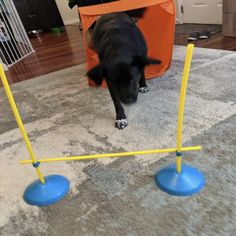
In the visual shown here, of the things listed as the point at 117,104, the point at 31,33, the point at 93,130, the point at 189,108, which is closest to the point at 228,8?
the point at 189,108

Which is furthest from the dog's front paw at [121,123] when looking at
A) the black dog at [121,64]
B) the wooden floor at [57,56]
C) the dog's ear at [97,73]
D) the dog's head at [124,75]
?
the wooden floor at [57,56]

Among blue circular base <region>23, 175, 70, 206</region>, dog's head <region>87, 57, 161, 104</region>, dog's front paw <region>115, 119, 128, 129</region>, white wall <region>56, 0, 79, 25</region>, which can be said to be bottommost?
white wall <region>56, 0, 79, 25</region>

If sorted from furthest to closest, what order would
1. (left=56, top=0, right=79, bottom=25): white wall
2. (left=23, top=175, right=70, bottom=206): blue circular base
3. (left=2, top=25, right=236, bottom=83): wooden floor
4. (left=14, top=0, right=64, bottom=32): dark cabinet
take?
(left=56, top=0, right=79, bottom=25): white wall
(left=14, top=0, right=64, bottom=32): dark cabinet
(left=2, top=25, right=236, bottom=83): wooden floor
(left=23, top=175, right=70, bottom=206): blue circular base

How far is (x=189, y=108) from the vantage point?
1630 millimetres

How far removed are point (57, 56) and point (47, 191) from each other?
112 inches

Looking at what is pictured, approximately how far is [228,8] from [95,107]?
197 centimetres

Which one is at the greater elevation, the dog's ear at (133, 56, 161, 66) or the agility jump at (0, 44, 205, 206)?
the dog's ear at (133, 56, 161, 66)

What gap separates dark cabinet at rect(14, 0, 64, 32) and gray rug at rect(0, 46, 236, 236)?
4.36 m

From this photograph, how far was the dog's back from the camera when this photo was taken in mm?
1463

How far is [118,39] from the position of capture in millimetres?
1559

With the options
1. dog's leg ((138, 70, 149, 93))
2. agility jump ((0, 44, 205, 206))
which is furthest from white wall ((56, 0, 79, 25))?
agility jump ((0, 44, 205, 206))

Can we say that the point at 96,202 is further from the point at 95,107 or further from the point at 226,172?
the point at 95,107

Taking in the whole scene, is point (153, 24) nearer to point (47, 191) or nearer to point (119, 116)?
point (119, 116)

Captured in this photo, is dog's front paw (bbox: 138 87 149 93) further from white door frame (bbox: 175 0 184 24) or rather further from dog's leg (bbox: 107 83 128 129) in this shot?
white door frame (bbox: 175 0 184 24)
